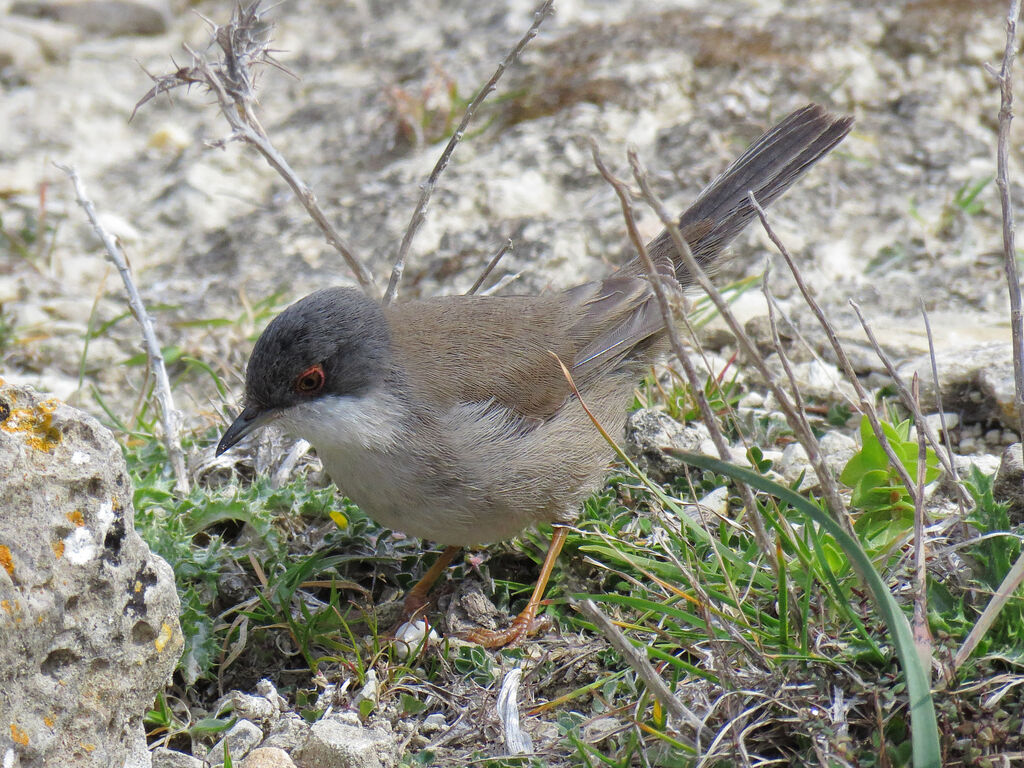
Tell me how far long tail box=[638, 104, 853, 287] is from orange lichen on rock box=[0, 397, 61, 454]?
2.57m

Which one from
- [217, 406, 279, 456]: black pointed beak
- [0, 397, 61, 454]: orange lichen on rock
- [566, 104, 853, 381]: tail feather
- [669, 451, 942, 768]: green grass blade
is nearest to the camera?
[669, 451, 942, 768]: green grass blade

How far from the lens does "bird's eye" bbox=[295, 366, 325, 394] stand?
3.84 meters

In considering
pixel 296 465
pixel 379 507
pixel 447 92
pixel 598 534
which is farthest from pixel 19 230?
pixel 598 534

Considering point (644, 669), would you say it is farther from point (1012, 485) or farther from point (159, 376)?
point (159, 376)

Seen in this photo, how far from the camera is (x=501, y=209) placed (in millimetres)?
6477

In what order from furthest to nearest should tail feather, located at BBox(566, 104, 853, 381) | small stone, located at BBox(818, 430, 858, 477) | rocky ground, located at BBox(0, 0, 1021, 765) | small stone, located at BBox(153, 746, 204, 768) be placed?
rocky ground, located at BBox(0, 0, 1021, 765) < tail feather, located at BBox(566, 104, 853, 381) < small stone, located at BBox(818, 430, 858, 477) < small stone, located at BBox(153, 746, 204, 768)

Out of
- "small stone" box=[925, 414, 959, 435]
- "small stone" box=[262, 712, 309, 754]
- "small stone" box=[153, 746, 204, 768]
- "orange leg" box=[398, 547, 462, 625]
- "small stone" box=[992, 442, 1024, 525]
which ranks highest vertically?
"small stone" box=[153, 746, 204, 768]

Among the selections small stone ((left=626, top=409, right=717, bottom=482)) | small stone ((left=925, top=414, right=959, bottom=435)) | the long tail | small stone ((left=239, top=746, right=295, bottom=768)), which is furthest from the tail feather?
small stone ((left=239, top=746, right=295, bottom=768))

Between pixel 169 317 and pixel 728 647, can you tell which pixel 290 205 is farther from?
pixel 728 647

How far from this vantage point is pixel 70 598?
2.80 metres

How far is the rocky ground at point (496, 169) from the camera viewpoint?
5.79 m

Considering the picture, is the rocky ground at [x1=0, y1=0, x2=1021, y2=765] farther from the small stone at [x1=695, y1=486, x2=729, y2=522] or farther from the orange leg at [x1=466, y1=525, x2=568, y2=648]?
the orange leg at [x1=466, y1=525, x2=568, y2=648]

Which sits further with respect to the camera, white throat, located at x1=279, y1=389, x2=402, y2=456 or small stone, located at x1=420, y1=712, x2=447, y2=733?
white throat, located at x1=279, y1=389, x2=402, y2=456

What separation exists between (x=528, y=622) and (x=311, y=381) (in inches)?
46.3
